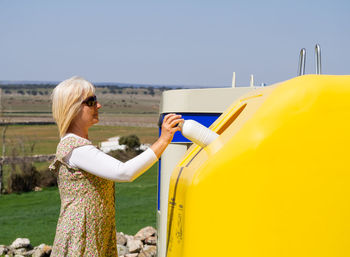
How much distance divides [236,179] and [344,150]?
500 mm

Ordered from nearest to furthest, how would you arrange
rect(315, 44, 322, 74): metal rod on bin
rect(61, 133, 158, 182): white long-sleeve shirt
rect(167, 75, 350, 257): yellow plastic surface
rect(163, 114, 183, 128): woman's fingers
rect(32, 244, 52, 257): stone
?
rect(167, 75, 350, 257): yellow plastic surface → rect(61, 133, 158, 182): white long-sleeve shirt → rect(163, 114, 183, 128): woman's fingers → rect(315, 44, 322, 74): metal rod on bin → rect(32, 244, 52, 257): stone

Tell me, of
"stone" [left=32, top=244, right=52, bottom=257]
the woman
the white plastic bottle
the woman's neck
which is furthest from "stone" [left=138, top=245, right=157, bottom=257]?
the white plastic bottle

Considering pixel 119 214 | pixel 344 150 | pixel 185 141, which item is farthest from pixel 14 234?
pixel 344 150

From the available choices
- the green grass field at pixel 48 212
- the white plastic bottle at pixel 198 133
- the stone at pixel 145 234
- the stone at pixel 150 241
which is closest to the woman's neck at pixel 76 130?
the white plastic bottle at pixel 198 133

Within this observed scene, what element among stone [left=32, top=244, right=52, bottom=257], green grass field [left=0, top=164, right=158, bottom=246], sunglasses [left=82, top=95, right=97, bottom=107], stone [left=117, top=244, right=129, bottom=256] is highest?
Answer: sunglasses [left=82, top=95, right=97, bottom=107]

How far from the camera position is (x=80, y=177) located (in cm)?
298

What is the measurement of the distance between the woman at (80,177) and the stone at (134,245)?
4.74 m

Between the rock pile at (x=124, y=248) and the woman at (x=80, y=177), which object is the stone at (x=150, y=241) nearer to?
the rock pile at (x=124, y=248)

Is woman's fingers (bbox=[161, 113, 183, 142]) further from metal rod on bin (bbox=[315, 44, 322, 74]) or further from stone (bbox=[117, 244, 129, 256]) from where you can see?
stone (bbox=[117, 244, 129, 256])

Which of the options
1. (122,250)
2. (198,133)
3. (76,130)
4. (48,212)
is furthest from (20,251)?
(198,133)

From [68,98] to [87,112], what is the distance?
118 mm

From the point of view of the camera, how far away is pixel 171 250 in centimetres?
312

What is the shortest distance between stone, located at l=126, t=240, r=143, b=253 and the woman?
474 centimetres

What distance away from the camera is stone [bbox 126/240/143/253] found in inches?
304
